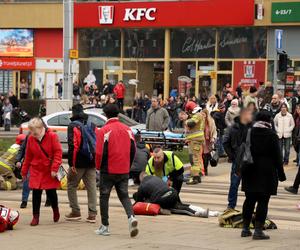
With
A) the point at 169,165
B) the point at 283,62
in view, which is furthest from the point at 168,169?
the point at 283,62

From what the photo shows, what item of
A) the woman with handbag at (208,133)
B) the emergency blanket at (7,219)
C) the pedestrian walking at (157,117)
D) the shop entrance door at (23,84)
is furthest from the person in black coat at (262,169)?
the shop entrance door at (23,84)

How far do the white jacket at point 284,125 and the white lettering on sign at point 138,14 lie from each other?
23.3 metres

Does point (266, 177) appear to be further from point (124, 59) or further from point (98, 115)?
point (124, 59)

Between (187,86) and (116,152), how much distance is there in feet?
106

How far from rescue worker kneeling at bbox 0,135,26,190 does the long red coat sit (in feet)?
14.1

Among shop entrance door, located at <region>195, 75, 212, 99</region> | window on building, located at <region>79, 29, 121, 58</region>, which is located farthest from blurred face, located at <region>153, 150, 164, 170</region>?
window on building, located at <region>79, 29, 121, 58</region>

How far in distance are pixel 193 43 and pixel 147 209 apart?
31.3m

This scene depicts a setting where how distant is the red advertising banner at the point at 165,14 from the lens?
1614 inches

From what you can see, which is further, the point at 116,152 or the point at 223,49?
the point at 223,49

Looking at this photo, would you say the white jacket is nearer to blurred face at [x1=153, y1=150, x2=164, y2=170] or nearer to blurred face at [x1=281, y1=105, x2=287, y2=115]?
blurred face at [x1=281, y1=105, x2=287, y2=115]

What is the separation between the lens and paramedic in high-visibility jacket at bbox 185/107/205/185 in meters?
17.5

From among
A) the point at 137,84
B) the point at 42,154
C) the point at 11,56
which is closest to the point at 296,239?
the point at 42,154

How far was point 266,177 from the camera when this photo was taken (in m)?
10.1

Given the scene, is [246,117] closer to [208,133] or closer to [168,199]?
[168,199]
